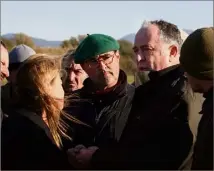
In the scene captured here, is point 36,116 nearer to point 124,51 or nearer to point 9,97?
point 9,97

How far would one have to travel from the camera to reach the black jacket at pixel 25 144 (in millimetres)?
2691

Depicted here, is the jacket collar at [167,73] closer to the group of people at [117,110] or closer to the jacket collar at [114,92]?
the group of people at [117,110]

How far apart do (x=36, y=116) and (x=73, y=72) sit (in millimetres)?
2232

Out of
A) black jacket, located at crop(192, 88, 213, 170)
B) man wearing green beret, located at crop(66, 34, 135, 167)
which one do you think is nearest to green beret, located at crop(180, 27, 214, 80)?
black jacket, located at crop(192, 88, 213, 170)

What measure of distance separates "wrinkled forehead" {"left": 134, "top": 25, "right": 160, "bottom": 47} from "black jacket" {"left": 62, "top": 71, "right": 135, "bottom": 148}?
368mm

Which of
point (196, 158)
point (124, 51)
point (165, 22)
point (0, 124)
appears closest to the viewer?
point (196, 158)

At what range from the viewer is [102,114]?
356 cm

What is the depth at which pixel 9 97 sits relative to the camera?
313 centimetres

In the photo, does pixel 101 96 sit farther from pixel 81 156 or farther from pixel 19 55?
pixel 19 55

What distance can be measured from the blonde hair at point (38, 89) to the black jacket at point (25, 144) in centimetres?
15

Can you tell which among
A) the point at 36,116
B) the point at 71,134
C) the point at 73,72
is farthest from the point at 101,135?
the point at 73,72

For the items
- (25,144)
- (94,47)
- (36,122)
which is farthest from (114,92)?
(25,144)

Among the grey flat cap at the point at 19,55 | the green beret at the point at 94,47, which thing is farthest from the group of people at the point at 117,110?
the grey flat cap at the point at 19,55

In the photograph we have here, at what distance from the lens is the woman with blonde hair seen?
270 centimetres
